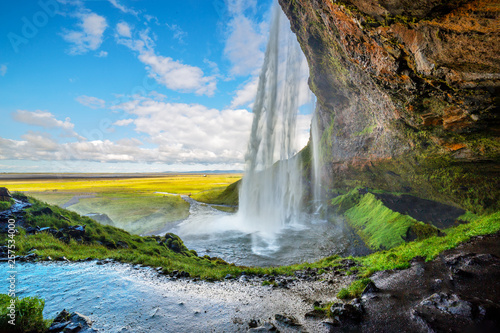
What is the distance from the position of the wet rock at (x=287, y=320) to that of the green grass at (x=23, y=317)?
609cm

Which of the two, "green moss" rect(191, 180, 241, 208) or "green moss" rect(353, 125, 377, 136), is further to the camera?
"green moss" rect(191, 180, 241, 208)

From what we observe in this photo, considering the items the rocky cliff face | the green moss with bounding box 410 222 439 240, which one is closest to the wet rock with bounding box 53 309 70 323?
the rocky cliff face

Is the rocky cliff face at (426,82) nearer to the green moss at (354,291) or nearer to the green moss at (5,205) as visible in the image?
the green moss at (354,291)

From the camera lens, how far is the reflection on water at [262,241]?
58.0 ft

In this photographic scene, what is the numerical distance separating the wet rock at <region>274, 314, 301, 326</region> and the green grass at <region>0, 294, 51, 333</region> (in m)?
6.09

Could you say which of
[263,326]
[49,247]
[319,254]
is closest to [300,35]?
[319,254]

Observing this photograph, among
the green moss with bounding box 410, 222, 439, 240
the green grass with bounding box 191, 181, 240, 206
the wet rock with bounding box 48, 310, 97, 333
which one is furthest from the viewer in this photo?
the green grass with bounding box 191, 181, 240, 206

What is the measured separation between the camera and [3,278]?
27.9 ft

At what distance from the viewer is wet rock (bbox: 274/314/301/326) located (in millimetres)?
5835

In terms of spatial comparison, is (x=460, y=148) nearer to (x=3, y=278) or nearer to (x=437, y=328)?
(x=437, y=328)

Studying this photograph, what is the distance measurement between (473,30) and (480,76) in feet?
8.68

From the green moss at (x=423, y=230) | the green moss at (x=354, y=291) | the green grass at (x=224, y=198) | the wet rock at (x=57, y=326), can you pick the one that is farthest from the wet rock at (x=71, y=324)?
the green grass at (x=224, y=198)

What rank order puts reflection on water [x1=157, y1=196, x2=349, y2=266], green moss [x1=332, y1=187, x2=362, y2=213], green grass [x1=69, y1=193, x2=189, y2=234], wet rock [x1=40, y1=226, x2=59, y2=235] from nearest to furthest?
wet rock [x1=40, y1=226, x2=59, y2=235], reflection on water [x1=157, y1=196, x2=349, y2=266], green moss [x1=332, y1=187, x2=362, y2=213], green grass [x1=69, y1=193, x2=189, y2=234]

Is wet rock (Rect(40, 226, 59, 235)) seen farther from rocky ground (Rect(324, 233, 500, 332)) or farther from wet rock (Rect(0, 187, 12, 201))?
rocky ground (Rect(324, 233, 500, 332))
